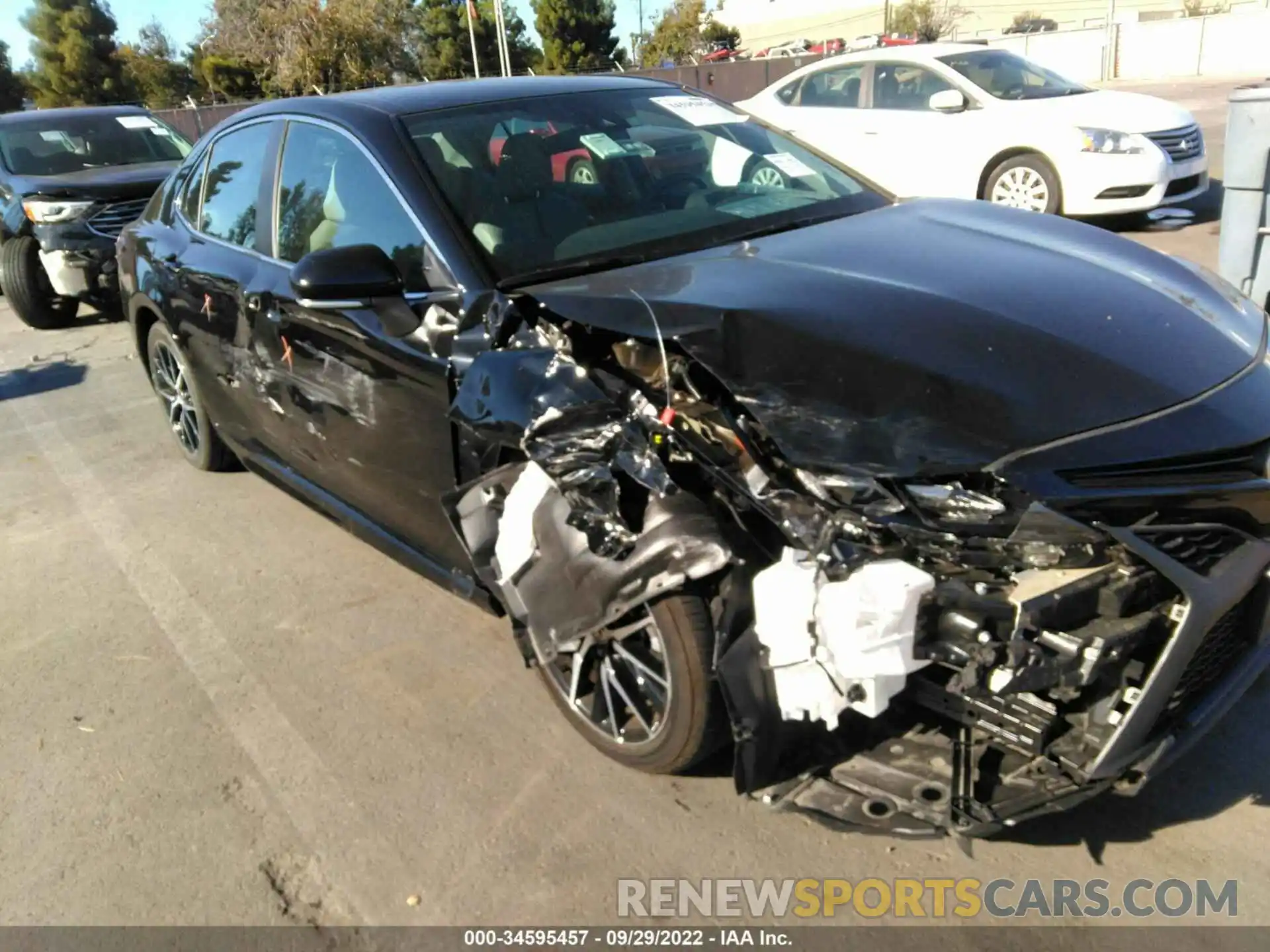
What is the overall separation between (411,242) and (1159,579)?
88.8 inches

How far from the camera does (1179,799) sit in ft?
8.73

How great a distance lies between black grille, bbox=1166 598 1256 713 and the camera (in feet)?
7.45

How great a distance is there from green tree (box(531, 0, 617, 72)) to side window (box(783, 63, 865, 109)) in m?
36.5

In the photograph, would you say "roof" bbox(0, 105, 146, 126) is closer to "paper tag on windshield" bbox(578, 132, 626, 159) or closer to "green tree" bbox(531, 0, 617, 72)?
"paper tag on windshield" bbox(578, 132, 626, 159)

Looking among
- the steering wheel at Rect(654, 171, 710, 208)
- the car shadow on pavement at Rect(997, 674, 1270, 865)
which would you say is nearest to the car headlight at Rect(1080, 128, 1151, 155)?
the steering wheel at Rect(654, 171, 710, 208)

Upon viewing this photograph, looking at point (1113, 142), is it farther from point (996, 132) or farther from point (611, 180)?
point (611, 180)

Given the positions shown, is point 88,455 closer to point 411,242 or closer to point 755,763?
point 411,242

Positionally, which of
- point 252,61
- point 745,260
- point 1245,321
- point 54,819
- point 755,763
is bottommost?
point 54,819

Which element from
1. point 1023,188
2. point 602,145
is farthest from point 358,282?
point 1023,188

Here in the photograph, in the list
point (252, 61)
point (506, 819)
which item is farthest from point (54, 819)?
point (252, 61)

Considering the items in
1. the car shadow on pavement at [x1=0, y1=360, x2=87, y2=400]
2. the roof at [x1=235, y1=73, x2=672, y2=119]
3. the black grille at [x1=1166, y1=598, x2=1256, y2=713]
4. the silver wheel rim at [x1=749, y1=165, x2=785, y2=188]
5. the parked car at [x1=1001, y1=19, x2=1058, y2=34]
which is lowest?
the car shadow on pavement at [x1=0, y1=360, x2=87, y2=400]

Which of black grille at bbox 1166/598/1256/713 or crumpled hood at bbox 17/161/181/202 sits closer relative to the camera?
black grille at bbox 1166/598/1256/713

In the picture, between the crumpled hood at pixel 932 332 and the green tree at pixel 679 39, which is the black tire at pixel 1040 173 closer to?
the crumpled hood at pixel 932 332

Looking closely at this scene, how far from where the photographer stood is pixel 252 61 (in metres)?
43.9
